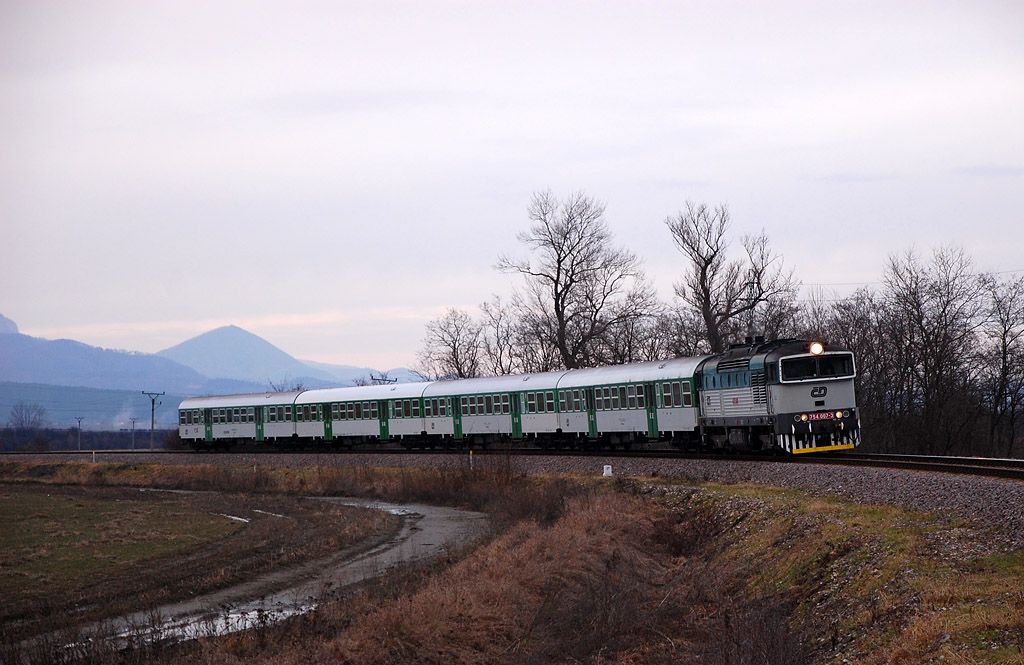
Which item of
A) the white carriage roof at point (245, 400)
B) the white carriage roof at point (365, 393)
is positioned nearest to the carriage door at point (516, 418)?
the white carriage roof at point (365, 393)

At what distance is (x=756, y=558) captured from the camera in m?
24.5

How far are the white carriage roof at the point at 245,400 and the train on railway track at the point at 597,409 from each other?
10 cm

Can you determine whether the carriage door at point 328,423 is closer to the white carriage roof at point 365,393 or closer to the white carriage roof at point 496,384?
the white carriage roof at point 365,393

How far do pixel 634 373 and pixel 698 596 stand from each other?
2235 centimetres

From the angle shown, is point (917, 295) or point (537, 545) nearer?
point (537, 545)

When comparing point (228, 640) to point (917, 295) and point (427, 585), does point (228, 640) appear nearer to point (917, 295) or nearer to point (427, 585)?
point (427, 585)

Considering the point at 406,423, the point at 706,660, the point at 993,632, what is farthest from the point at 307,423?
the point at 993,632

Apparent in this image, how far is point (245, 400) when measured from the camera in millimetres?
76000

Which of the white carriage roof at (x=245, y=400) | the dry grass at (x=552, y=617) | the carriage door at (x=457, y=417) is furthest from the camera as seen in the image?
the white carriage roof at (x=245, y=400)

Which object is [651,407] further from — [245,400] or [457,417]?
[245,400]

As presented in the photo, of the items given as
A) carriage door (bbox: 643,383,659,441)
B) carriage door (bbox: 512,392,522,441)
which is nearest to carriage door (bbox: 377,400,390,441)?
carriage door (bbox: 512,392,522,441)

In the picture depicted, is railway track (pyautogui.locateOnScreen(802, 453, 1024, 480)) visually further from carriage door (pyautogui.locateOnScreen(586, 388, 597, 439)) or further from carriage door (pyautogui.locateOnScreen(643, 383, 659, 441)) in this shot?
carriage door (pyautogui.locateOnScreen(586, 388, 597, 439))

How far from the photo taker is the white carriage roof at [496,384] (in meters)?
52.3

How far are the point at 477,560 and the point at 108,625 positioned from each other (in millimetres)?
9222
